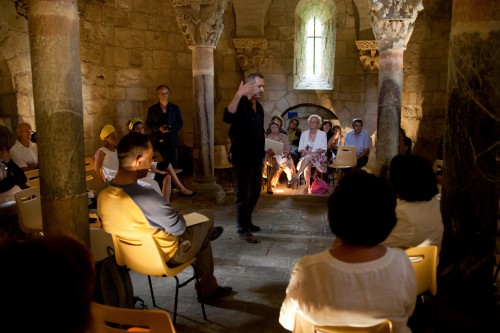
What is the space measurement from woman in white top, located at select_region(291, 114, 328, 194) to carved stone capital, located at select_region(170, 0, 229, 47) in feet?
6.71

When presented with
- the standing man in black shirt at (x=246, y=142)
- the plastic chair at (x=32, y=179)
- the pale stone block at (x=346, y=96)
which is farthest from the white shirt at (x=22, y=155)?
the pale stone block at (x=346, y=96)

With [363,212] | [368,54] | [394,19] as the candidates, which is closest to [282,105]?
[368,54]

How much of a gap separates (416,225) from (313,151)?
188 inches

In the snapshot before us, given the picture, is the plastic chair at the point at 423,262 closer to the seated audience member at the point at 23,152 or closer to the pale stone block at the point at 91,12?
the seated audience member at the point at 23,152

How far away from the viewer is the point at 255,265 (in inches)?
156

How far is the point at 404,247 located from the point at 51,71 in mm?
2247

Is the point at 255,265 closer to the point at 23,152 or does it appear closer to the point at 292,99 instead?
the point at 23,152

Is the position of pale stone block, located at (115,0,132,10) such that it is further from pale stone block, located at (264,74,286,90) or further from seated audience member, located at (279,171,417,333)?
seated audience member, located at (279,171,417,333)

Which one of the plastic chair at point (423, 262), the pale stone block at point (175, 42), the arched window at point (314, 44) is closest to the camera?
the plastic chair at point (423, 262)

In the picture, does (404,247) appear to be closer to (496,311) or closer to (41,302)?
(496,311)

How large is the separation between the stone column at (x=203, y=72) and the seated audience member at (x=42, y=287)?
5435 mm

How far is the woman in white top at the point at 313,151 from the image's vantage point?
7121mm

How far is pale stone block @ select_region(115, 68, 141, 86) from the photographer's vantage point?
8320 mm

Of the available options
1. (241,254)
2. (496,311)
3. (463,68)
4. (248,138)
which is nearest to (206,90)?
(248,138)
